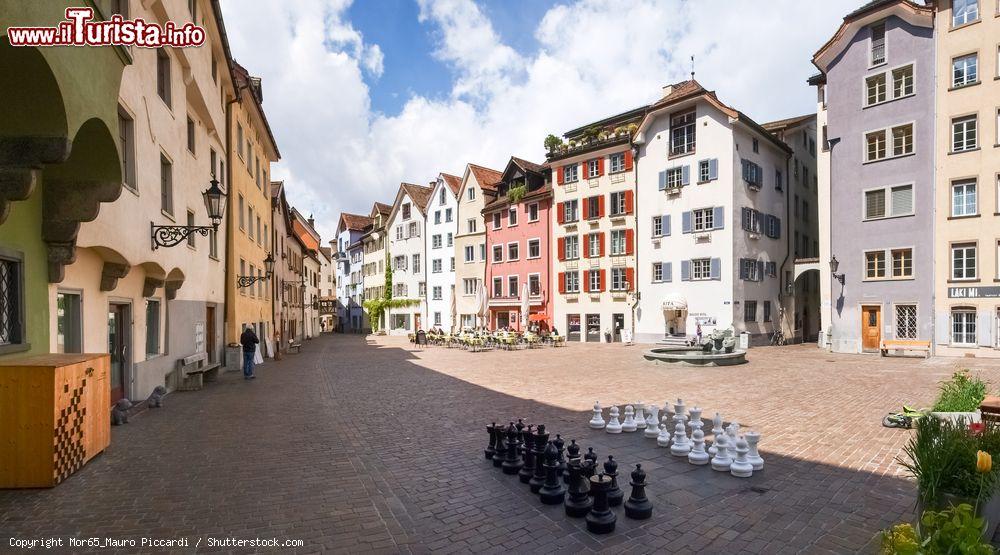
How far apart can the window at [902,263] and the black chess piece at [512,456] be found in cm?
2638

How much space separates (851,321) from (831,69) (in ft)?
44.2

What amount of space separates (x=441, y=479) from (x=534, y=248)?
35984 millimetres

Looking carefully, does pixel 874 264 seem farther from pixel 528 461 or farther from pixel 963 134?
pixel 528 461

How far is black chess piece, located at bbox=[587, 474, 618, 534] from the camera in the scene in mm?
5207

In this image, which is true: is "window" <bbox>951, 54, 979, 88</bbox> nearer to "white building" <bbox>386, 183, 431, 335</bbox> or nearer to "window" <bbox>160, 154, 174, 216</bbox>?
"window" <bbox>160, 154, 174, 216</bbox>

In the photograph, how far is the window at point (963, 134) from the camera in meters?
23.4

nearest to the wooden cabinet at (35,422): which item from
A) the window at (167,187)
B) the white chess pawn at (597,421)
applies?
the white chess pawn at (597,421)

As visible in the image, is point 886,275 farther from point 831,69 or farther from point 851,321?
point 831,69

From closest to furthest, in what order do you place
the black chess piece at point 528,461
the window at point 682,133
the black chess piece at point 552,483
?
the black chess piece at point 552,483 < the black chess piece at point 528,461 < the window at point 682,133

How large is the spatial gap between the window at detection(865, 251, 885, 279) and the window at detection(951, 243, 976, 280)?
2760 millimetres

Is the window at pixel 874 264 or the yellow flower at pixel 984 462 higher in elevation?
the window at pixel 874 264

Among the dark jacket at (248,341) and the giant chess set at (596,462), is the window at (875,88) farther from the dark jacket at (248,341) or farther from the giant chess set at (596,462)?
the dark jacket at (248,341)

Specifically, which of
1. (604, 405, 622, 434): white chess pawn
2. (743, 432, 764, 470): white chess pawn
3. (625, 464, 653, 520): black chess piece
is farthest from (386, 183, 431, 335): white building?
(625, 464, 653, 520): black chess piece

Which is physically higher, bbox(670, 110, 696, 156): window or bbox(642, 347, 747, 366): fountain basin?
bbox(670, 110, 696, 156): window
